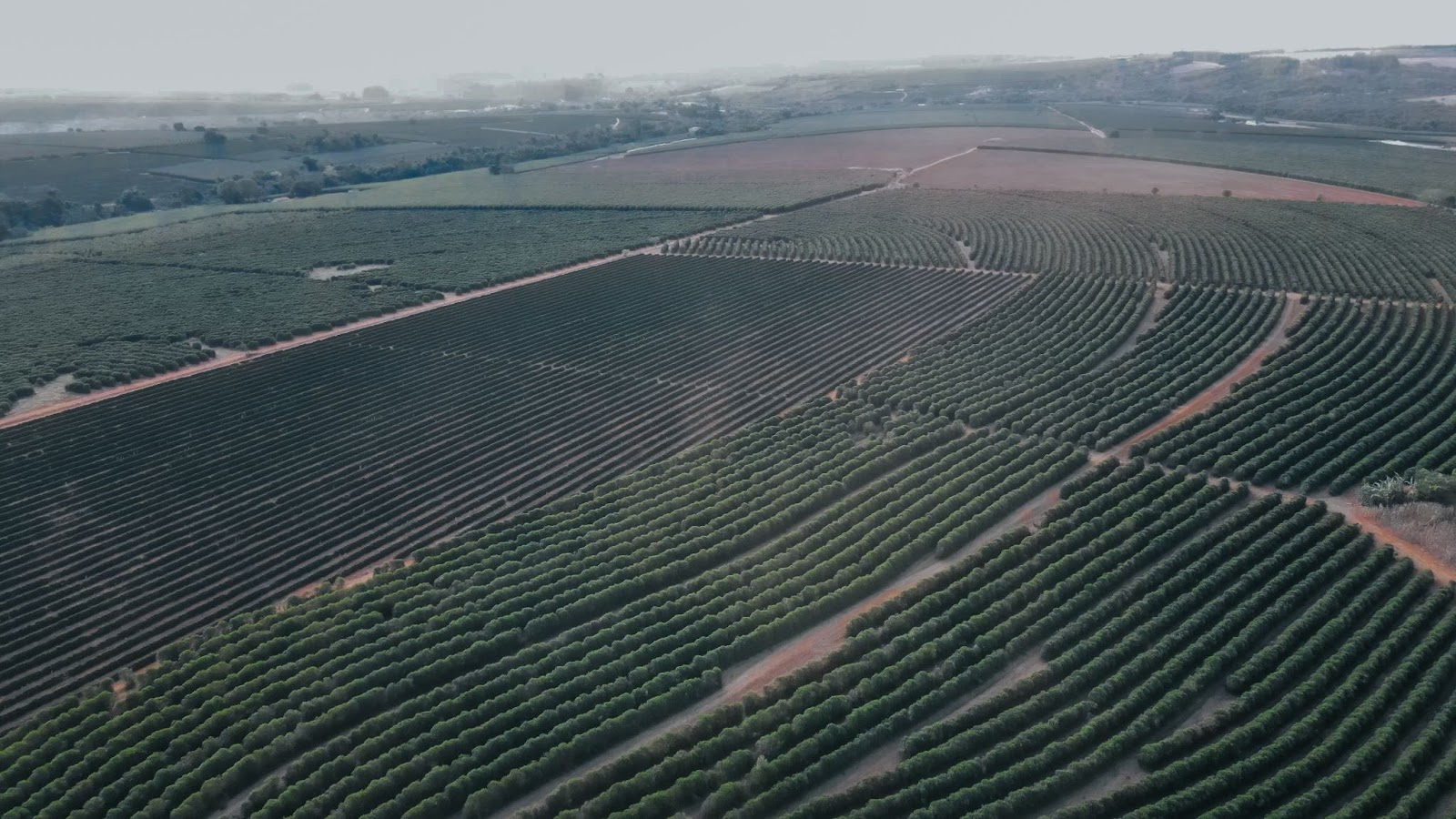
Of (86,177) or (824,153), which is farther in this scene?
(824,153)

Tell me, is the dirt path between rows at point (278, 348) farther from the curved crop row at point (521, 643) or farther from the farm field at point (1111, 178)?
the farm field at point (1111, 178)

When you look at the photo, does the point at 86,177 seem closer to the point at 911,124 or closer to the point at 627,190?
the point at 627,190

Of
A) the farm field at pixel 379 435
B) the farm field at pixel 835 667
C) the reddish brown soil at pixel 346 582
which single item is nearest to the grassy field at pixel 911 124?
the farm field at pixel 379 435

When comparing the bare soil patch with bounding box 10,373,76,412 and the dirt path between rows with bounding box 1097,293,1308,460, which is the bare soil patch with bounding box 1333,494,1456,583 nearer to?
the dirt path between rows with bounding box 1097,293,1308,460

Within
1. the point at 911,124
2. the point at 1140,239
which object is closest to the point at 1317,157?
the point at 1140,239

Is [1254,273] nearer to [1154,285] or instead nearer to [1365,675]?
[1154,285]

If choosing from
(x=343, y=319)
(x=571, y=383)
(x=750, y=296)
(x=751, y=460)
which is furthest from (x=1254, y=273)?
(x=343, y=319)

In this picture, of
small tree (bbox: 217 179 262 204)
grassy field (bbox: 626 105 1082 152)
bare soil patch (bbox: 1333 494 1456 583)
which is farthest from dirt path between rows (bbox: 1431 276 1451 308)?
small tree (bbox: 217 179 262 204)
